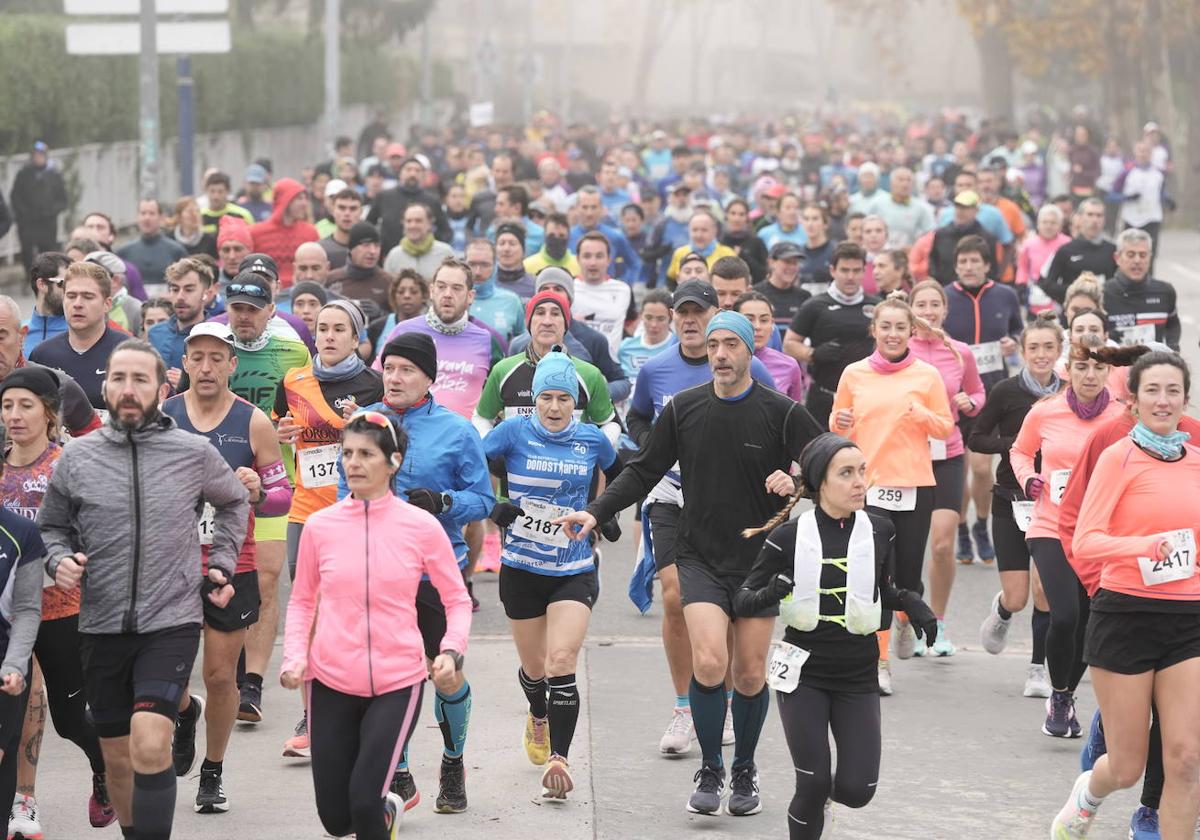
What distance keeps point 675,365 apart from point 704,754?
1.88 metres

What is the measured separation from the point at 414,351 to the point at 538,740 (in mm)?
1632

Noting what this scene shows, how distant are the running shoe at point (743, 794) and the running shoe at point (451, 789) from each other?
982mm

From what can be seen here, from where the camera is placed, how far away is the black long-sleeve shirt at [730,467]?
7.73 m

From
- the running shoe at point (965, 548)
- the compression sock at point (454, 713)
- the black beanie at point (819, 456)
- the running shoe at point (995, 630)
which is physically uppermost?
the black beanie at point (819, 456)

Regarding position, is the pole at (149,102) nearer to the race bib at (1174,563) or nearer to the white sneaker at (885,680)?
the white sneaker at (885,680)

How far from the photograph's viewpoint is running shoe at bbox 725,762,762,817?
770 centimetres

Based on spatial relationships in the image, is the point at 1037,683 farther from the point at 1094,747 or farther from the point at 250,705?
the point at 250,705

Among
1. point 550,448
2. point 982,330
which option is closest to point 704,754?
point 550,448

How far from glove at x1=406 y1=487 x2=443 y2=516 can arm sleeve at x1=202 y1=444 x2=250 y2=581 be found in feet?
2.04

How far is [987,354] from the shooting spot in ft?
41.6

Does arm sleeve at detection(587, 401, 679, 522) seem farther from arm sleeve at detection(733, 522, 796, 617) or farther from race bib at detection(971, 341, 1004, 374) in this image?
race bib at detection(971, 341, 1004, 374)

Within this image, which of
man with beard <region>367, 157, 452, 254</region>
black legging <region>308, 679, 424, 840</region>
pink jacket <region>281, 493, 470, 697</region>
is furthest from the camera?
man with beard <region>367, 157, 452, 254</region>

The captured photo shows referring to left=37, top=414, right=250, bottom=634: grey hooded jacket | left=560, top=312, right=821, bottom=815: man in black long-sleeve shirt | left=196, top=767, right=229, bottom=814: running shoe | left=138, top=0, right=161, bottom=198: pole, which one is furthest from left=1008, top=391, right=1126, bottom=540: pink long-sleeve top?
left=138, top=0, right=161, bottom=198: pole

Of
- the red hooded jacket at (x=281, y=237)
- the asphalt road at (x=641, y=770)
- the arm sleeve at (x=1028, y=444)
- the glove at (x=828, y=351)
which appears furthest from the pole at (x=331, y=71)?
the arm sleeve at (x=1028, y=444)
